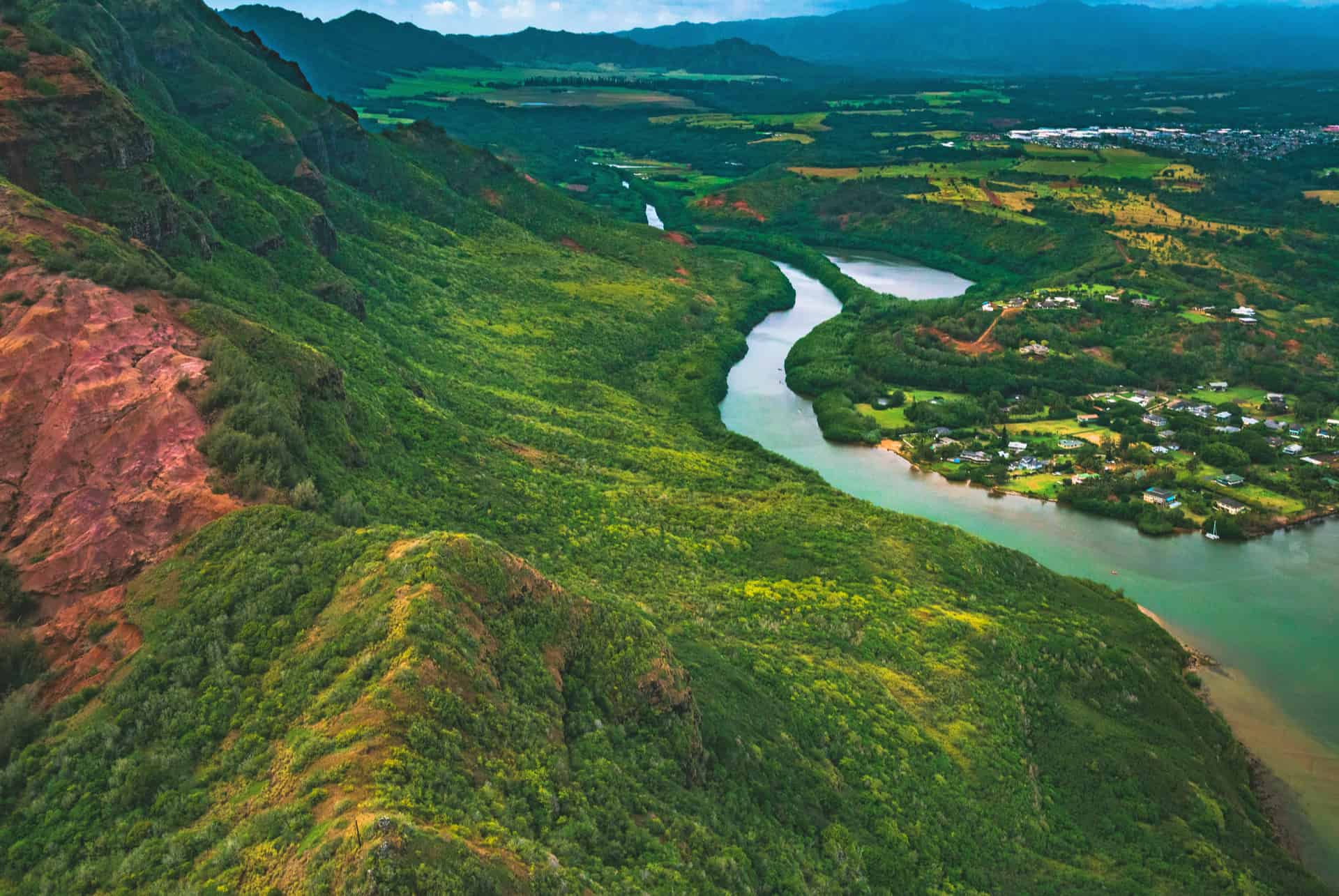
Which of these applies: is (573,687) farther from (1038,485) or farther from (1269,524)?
(1269,524)

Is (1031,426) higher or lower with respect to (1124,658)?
lower

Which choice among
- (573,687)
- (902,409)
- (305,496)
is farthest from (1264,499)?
(305,496)

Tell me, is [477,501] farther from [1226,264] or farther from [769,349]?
[1226,264]

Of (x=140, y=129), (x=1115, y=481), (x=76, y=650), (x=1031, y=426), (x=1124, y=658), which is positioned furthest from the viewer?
(x=1031, y=426)

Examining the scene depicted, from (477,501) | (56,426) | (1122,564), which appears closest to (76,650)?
(56,426)

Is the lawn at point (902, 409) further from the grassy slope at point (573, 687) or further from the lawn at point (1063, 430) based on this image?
the grassy slope at point (573, 687)

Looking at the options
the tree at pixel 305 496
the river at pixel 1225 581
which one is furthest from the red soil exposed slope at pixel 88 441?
the river at pixel 1225 581

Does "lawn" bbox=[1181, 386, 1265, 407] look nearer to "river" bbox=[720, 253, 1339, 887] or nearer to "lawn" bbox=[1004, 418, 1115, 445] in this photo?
"lawn" bbox=[1004, 418, 1115, 445]
